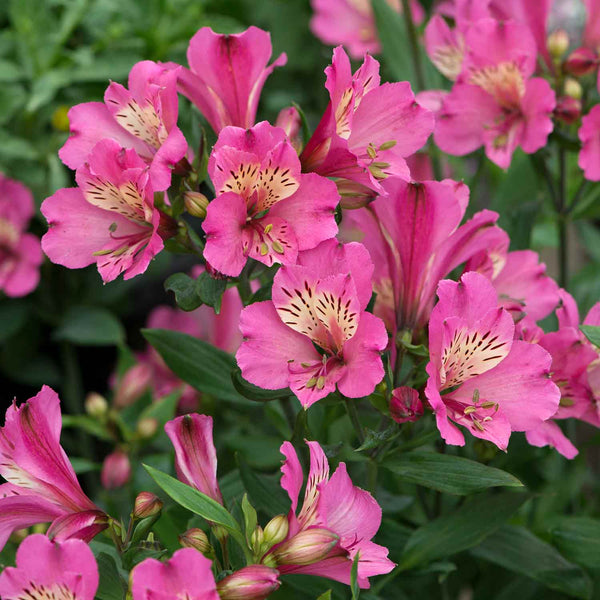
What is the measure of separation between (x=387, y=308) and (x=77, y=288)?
0.89 meters

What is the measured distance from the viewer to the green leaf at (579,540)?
90 centimetres

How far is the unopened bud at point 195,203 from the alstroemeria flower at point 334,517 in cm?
21

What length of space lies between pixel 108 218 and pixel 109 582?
304mm

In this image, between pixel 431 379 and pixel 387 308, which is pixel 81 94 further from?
pixel 431 379

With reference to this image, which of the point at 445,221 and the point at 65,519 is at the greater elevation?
the point at 445,221

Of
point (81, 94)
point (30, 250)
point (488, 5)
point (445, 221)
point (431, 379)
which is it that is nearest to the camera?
point (431, 379)

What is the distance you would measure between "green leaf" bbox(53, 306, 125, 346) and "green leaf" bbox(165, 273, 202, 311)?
68 cm

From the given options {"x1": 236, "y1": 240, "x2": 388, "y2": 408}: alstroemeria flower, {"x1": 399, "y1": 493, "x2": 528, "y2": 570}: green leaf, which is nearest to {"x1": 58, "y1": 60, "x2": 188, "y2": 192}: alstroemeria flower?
{"x1": 236, "y1": 240, "x2": 388, "y2": 408}: alstroemeria flower

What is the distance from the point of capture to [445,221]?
0.76m

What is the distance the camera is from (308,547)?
612 mm

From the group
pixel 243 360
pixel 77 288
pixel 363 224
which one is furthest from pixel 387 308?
pixel 77 288

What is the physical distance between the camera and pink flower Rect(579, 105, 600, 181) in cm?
92

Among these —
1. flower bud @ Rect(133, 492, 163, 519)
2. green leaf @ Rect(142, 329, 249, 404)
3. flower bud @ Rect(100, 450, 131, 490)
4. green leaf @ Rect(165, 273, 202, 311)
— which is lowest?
flower bud @ Rect(100, 450, 131, 490)

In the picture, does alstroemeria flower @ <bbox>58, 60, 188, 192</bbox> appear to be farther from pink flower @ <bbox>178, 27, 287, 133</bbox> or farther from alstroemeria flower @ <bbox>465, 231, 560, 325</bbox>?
alstroemeria flower @ <bbox>465, 231, 560, 325</bbox>
